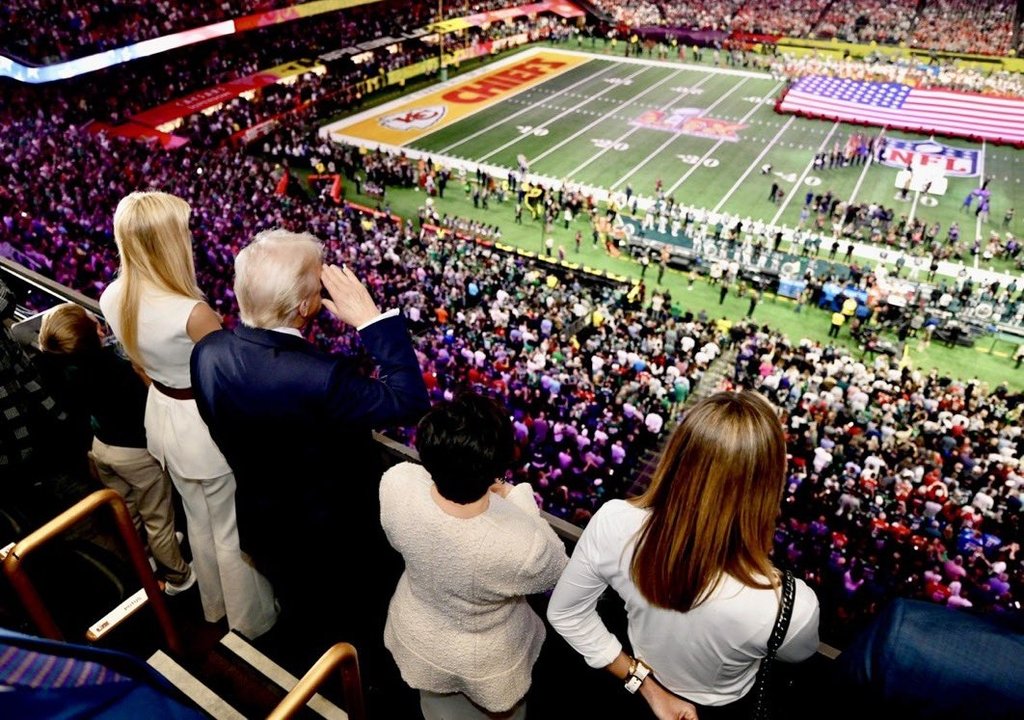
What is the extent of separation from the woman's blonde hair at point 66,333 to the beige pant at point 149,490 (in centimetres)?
60

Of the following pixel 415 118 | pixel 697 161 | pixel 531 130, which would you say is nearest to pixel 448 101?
pixel 415 118

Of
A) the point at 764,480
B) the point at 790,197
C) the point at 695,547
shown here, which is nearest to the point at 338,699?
the point at 695,547

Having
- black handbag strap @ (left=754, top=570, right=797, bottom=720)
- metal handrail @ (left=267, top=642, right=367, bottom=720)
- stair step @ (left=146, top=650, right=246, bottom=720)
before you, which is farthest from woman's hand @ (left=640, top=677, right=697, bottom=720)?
stair step @ (left=146, top=650, right=246, bottom=720)

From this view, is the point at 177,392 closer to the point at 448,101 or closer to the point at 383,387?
the point at 383,387

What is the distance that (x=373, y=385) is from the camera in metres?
2.64

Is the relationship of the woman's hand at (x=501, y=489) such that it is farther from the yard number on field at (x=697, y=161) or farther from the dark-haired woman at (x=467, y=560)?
the yard number on field at (x=697, y=161)

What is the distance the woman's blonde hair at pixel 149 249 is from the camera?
3082mm

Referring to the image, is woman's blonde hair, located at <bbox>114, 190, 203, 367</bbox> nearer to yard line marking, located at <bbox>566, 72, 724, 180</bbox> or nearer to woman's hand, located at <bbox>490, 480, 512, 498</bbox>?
woman's hand, located at <bbox>490, 480, 512, 498</bbox>

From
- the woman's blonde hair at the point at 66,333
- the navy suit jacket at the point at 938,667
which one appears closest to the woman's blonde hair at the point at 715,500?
the navy suit jacket at the point at 938,667

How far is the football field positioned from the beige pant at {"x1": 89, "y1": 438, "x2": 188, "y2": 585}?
87.3ft

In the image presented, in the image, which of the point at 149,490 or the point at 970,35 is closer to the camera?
the point at 149,490

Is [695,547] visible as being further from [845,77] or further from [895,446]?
[845,77]

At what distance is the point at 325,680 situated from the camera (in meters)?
2.08

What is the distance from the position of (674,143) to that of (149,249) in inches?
1333
